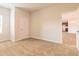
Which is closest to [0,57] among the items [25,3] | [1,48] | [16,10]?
[1,48]

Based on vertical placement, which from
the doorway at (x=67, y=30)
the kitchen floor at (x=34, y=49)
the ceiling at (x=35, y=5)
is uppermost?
the ceiling at (x=35, y=5)

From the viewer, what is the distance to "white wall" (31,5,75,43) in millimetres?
1733

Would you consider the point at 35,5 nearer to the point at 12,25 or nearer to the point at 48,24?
the point at 48,24

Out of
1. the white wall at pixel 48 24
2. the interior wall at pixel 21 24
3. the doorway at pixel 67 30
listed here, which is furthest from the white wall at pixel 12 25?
the doorway at pixel 67 30

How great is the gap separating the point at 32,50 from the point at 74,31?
92 cm

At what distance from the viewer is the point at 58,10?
1711 mm

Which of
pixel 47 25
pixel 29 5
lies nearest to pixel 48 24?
pixel 47 25

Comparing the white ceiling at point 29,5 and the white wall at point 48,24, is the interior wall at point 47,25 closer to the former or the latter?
the white wall at point 48,24

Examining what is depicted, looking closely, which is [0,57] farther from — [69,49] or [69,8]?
[69,8]

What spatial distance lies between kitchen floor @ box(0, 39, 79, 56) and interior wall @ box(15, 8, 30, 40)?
0.13m

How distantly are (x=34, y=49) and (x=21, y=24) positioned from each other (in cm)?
58

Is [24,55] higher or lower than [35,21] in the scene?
lower

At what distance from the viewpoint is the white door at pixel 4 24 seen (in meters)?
1.73

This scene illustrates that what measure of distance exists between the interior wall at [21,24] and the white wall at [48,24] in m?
0.13
